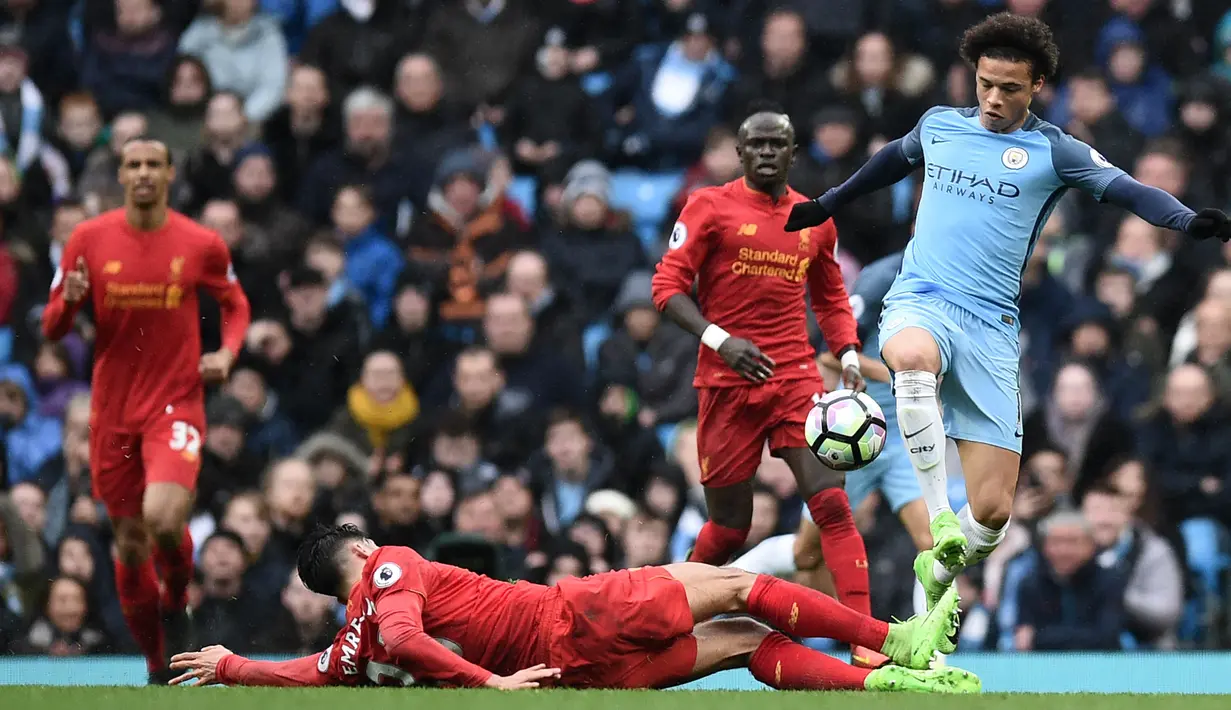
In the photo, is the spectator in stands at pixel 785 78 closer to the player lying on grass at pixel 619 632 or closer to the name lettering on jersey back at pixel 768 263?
the name lettering on jersey back at pixel 768 263

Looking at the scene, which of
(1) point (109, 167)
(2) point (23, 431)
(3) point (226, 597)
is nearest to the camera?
(3) point (226, 597)

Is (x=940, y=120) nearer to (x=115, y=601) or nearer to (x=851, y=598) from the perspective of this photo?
(x=851, y=598)

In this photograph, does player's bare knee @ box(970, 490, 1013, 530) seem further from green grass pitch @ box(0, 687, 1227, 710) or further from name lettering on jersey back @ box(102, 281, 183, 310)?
name lettering on jersey back @ box(102, 281, 183, 310)

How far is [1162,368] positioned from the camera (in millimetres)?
12383

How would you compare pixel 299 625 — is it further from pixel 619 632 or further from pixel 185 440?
pixel 619 632

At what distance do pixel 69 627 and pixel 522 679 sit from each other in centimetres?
549

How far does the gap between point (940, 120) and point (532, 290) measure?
5282mm

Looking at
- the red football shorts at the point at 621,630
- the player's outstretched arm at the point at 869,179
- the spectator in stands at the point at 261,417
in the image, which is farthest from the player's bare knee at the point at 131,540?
the player's outstretched arm at the point at 869,179

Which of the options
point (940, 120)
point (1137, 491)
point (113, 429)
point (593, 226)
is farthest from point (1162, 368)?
point (113, 429)

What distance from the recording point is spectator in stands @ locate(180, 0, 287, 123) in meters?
14.6

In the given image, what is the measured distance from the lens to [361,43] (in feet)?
47.7

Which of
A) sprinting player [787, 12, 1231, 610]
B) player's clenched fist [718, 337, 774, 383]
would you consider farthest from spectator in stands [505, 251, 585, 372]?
sprinting player [787, 12, 1231, 610]

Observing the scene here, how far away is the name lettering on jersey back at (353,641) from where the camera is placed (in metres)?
7.60

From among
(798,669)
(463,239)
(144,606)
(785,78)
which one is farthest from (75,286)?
(785,78)
